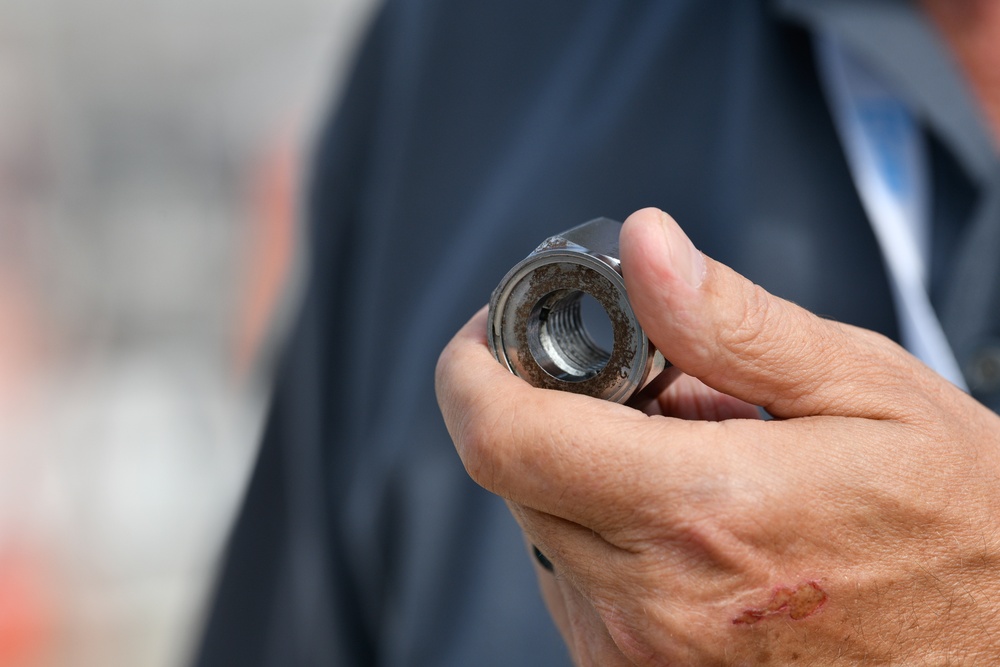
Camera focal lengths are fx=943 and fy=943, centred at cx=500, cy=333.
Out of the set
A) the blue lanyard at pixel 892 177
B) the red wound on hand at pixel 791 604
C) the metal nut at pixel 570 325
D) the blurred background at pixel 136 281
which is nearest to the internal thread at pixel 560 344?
the metal nut at pixel 570 325

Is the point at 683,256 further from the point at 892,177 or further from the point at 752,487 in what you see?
the point at 892,177

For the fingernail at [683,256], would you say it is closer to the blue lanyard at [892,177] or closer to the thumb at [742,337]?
the thumb at [742,337]

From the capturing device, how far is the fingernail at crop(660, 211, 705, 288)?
519mm

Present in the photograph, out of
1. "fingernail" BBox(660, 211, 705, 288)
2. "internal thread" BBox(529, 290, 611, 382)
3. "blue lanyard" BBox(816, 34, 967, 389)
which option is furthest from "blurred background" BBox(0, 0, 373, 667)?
"fingernail" BBox(660, 211, 705, 288)

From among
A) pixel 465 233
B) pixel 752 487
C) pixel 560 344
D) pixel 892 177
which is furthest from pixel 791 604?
pixel 465 233

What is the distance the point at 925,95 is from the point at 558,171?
0.46 metres

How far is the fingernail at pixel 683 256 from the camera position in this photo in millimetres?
519

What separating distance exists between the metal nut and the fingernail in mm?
40

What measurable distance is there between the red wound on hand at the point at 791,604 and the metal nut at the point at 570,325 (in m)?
0.15

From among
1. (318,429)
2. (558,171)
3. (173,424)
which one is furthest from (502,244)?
(173,424)

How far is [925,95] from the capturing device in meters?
1.07

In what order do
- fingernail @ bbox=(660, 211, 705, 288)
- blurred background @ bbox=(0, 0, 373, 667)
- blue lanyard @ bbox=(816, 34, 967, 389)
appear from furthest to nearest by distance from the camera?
1. blurred background @ bbox=(0, 0, 373, 667)
2. blue lanyard @ bbox=(816, 34, 967, 389)
3. fingernail @ bbox=(660, 211, 705, 288)

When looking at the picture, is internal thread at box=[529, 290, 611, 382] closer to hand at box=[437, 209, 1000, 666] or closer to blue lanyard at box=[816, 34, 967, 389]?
hand at box=[437, 209, 1000, 666]

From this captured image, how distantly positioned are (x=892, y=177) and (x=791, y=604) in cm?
71
